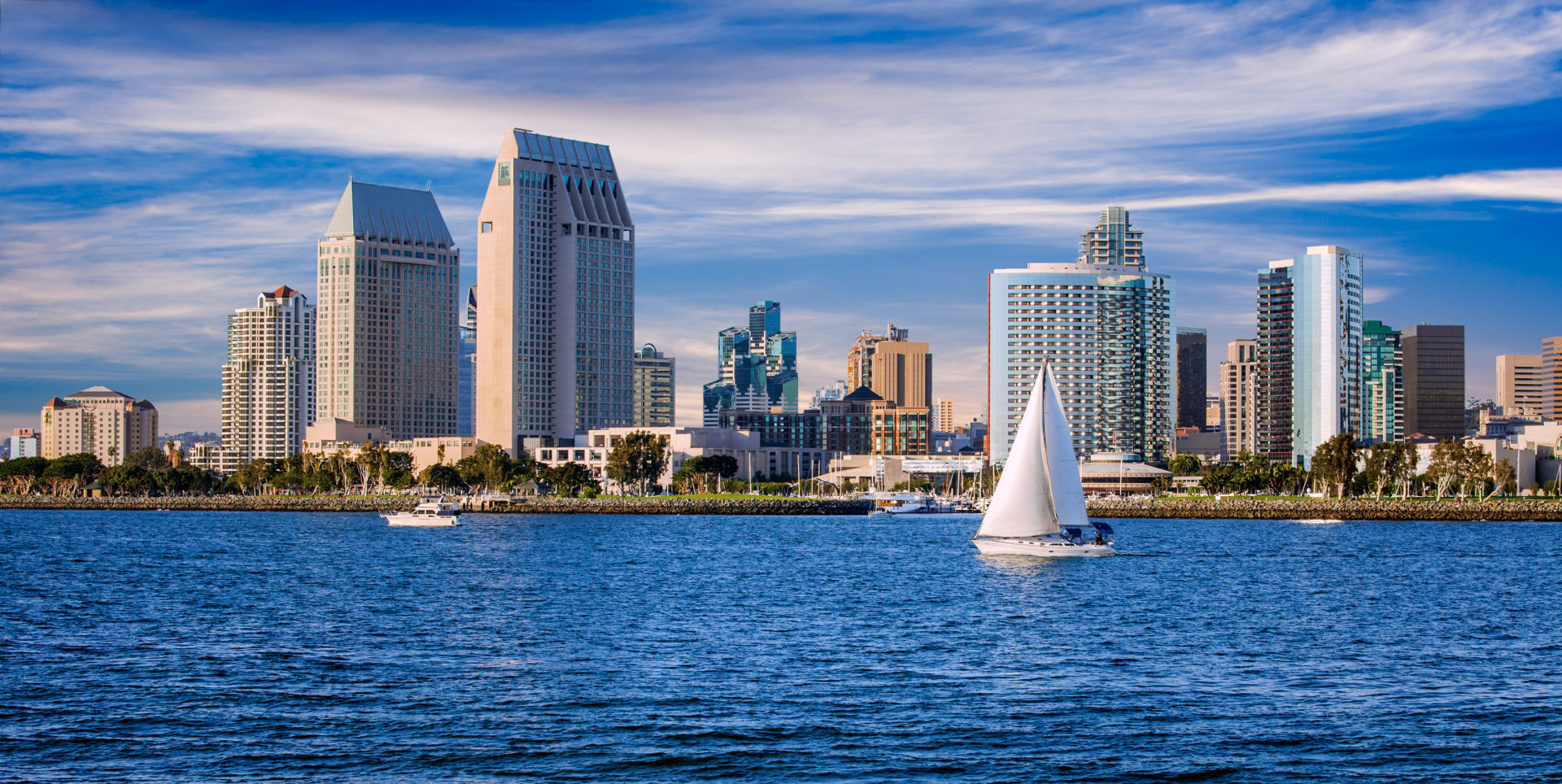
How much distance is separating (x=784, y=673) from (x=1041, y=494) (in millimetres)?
52344

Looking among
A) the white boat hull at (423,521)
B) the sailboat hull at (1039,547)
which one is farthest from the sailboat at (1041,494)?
the white boat hull at (423,521)

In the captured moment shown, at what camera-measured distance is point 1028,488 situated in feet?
327

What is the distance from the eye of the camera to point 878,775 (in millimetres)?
35688

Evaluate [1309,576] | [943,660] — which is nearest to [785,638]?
[943,660]

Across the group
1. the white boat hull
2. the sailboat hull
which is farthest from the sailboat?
the white boat hull

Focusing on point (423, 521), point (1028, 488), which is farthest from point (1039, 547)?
point (423, 521)

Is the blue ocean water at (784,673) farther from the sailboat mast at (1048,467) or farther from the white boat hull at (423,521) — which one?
the white boat hull at (423,521)

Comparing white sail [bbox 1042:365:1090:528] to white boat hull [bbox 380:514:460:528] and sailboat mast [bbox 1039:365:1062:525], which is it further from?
white boat hull [bbox 380:514:460:528]

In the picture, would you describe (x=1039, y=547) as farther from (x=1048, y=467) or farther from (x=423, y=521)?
(x=423, y=521)

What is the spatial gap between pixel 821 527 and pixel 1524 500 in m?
95.4

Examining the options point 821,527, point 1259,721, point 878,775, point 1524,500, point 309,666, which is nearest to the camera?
point 878,775

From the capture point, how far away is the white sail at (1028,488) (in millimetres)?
99125

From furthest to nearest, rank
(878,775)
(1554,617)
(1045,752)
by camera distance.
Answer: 1. (1554,617)
2. (1045,752)
3. (878,775)

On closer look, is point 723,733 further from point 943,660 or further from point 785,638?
point 785,638
